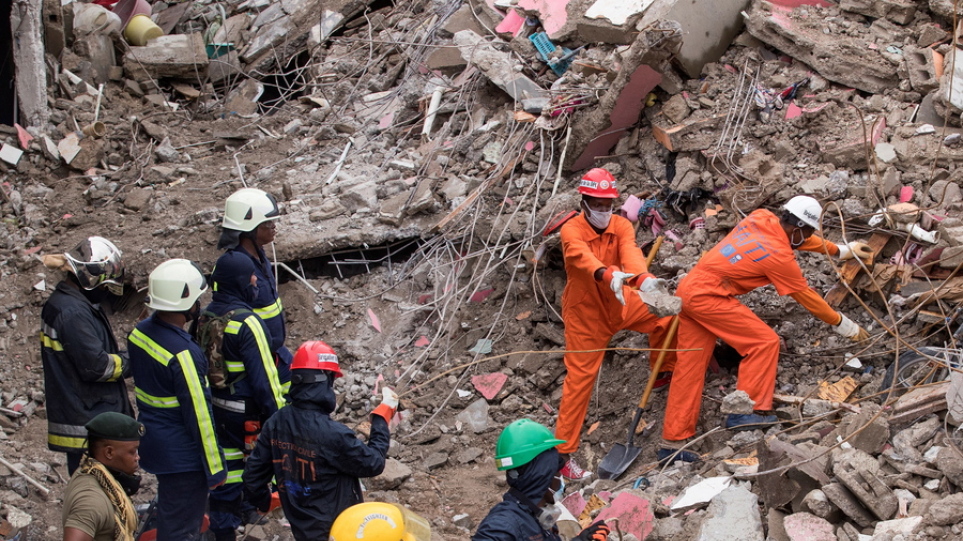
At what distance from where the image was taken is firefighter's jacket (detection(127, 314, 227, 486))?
4.04 meters

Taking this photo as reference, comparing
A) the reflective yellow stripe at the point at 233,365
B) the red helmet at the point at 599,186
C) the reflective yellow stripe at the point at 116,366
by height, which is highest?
the red helmet at the point at 599,186

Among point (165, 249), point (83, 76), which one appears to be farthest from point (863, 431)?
point (83, 76)

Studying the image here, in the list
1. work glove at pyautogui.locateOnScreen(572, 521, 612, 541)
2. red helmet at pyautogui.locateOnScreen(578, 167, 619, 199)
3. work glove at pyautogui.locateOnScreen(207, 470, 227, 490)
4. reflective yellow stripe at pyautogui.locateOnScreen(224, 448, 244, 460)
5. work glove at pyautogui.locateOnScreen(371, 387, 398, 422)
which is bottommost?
reflective yellow stripe at pyautogui.locateOnScreen(224, 448, 244, 460)

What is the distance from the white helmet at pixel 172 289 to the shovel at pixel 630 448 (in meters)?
2.76

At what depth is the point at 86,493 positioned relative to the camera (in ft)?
10.7

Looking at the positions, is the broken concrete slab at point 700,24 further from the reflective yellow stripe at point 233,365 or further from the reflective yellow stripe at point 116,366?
the reflective yellow stripe at point 116,366

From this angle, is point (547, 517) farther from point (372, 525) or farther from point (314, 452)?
point (314, 452)

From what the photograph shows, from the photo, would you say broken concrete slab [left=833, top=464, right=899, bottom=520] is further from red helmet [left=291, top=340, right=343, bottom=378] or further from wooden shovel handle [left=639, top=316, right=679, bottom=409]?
red helmet [left=291, top=340, right=343, bottom=378]

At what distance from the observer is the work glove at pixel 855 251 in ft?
18.1

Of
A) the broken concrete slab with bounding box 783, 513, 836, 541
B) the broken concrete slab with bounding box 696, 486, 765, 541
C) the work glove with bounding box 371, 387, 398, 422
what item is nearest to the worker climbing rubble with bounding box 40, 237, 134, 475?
the work glove with bounding box 371, 387, 398, 422

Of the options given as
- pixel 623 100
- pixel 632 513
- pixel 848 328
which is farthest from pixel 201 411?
pixel 623 100

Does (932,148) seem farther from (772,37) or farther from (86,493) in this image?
(86,493)

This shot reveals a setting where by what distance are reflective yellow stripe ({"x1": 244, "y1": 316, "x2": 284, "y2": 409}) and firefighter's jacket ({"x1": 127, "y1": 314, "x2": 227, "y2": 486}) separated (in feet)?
1.06

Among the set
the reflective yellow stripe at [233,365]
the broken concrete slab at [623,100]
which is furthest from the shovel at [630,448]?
the reflective yellow stripe at [233,365]
